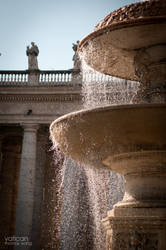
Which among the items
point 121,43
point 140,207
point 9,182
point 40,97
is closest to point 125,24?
point 121,43

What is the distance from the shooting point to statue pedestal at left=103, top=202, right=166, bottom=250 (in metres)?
6.78

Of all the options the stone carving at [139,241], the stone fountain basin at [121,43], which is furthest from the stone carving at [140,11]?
the stone carving at [139,241]

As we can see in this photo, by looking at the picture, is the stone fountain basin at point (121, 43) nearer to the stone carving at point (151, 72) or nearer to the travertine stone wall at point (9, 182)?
the stone carving at point (151, 72)

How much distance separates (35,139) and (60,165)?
143 inches

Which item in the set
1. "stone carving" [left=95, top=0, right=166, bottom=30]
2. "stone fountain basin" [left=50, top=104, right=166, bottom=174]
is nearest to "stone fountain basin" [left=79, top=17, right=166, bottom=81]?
"stone carving" [left=95, top=0, right=166, bottom=30]

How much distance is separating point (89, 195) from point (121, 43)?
17256 millimetres

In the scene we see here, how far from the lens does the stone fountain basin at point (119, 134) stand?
22.5 feet

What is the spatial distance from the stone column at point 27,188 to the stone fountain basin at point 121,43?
15.2 m

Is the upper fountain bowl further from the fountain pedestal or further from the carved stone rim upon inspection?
the fountain pedestal

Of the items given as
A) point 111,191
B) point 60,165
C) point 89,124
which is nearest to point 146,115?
point 89,124

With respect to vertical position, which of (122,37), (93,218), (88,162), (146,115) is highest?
(122,37)

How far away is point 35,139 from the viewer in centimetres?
2512

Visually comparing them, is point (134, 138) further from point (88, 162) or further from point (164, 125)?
point (88, 162)

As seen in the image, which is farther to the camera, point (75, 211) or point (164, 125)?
point (75, 211)
